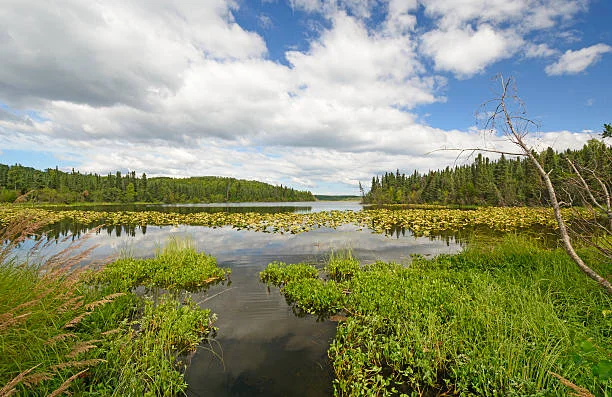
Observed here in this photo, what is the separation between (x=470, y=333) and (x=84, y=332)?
885 cm

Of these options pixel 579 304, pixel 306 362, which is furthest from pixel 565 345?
pixel 306 362

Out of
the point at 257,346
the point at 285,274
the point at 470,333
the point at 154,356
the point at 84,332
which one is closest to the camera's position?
the point at 154,356

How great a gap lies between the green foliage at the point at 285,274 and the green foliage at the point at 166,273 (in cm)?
204

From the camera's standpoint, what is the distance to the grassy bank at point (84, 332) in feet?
11.9

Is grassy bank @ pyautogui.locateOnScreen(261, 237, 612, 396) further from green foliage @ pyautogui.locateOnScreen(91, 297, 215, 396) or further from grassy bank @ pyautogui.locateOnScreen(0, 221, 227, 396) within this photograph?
grassy bank @ pyautogui.locateOnScreen(0, 221, 227, 396)

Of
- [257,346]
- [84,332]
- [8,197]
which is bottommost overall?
[257,346]

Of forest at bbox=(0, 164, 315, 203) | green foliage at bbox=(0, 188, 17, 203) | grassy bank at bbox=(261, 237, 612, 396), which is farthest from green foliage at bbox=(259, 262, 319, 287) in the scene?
forest at bbox=(0, 164, 315, 203)

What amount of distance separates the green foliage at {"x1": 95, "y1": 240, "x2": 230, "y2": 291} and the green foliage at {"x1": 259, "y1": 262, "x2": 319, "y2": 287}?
6.68 ft

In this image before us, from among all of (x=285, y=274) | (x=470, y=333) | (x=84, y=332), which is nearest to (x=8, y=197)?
(x=84, y=332)

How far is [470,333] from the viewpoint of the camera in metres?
6.02

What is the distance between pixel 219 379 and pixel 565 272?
10497 mm

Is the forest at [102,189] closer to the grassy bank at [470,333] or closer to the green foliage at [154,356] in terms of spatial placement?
the green foliage at [154,356]

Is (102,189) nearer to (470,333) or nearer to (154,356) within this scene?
(154,356)

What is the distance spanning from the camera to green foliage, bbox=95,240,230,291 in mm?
10680
